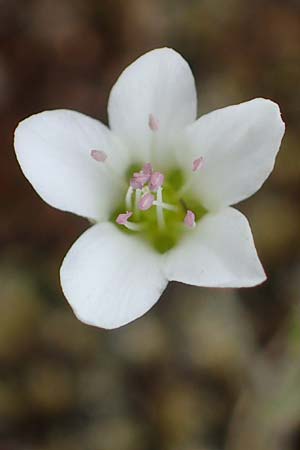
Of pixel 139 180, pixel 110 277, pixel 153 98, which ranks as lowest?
pixel 110 277

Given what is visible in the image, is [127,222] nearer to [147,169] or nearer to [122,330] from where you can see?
[147,169]

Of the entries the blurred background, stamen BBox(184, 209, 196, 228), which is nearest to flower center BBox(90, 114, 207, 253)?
stamen BBox(184, 209, 196, 228)

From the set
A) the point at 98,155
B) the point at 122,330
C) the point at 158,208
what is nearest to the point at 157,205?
the point at 158,208

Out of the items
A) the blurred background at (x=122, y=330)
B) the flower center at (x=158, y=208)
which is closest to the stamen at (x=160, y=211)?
the flower center at (x=158, y=208)

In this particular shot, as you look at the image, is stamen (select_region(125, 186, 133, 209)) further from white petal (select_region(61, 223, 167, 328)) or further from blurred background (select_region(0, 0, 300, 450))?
blurred background (select_region(0, 0, 300, 450))

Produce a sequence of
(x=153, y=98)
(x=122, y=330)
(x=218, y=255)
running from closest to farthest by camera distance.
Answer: (x=218, y=255) < (x=153, y=98) < (x=122, y=330)

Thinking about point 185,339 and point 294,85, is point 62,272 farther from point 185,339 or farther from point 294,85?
point 294,85

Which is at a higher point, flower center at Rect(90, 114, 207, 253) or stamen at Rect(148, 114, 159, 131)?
stamen at Rect(148, 114, 159, 131)
